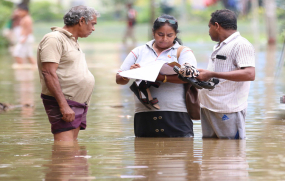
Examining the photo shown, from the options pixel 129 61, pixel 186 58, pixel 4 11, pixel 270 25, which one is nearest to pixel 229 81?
pixel 186 58

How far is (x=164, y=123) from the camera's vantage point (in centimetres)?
618

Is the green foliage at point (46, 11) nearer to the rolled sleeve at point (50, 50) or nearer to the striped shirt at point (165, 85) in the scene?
the striped shirt at point (165, 85)

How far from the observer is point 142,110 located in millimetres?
6207

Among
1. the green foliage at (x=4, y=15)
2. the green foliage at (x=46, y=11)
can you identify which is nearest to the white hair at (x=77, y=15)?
the green foliage at (x=4, y=15)

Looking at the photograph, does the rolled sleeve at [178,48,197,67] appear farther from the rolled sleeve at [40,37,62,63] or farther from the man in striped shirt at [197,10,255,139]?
the rolled sleeve at [40,37,62,63]

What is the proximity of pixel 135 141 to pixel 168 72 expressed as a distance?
0.96m

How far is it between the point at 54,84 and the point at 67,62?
0.28m

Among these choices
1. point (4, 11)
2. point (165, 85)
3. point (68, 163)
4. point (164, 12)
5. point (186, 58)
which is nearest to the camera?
point (68, 163)

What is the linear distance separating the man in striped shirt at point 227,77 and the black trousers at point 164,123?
25 centimetres

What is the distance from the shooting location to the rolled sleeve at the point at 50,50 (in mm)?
5590

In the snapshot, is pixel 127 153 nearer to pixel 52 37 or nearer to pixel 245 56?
pixel 52 37

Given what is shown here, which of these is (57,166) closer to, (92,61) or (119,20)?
(92,61)

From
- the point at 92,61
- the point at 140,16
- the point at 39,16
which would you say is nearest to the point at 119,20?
the point at 140,16

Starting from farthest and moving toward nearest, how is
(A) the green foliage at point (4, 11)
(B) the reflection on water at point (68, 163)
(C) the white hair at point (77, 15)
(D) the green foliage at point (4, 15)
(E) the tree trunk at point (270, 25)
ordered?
1. (E) the tree trunk at point (270, 25)
2. (D) the green foliage at point (4, 15)
3. (A) the green foliage at point (4, 11)
4. (C) the white hair at point (77, 15)
5. (B) the reflection on water at point (68, 163)
